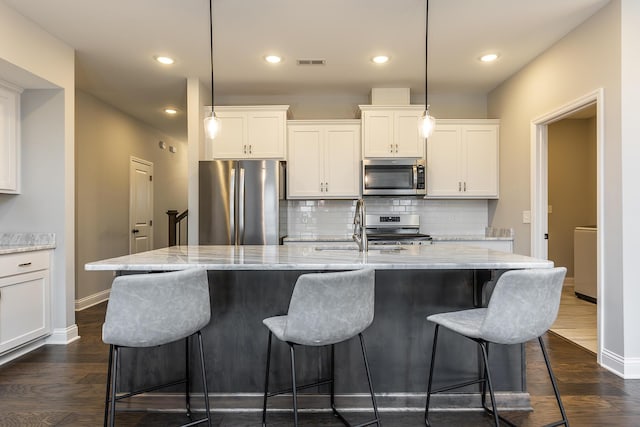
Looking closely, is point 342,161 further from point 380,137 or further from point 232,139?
point 232,139

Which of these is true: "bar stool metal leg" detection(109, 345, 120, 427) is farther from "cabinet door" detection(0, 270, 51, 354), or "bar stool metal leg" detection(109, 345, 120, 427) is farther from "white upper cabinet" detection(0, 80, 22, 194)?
"white upper cabinet" detection(0, 80, 22, 194)

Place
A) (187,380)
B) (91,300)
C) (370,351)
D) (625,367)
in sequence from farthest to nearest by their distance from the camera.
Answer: (91,300) → (625,367) → (370,351) → (187,380)

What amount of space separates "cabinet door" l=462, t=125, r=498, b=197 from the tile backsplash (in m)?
0.36

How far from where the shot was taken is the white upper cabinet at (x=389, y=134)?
15.1 feet

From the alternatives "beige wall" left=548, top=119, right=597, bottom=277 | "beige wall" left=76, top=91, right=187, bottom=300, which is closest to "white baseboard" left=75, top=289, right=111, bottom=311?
"beige wall" left=76, top=91, right=187, bottom=300

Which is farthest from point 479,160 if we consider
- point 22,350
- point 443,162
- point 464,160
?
point 22,350

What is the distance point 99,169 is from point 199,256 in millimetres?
3758

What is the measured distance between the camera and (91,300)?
5.02m

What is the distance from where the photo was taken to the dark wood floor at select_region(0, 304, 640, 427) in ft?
7.16

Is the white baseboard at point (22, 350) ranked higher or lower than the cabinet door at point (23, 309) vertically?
lower

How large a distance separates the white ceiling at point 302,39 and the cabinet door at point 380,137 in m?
0.40

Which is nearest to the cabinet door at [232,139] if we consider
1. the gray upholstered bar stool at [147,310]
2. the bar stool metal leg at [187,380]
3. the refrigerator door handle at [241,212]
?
the refrigerator door handle at [241,212]

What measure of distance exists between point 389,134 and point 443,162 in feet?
2.50

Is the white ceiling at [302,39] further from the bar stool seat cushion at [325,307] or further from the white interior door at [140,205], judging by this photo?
the bar stool seat cushion at [325,307]
